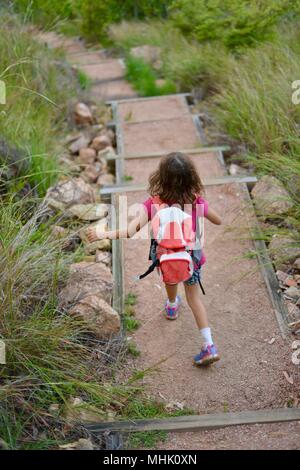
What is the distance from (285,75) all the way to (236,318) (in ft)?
9.25

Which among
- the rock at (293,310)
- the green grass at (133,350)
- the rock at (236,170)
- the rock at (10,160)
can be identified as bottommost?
the rock at (236,170)

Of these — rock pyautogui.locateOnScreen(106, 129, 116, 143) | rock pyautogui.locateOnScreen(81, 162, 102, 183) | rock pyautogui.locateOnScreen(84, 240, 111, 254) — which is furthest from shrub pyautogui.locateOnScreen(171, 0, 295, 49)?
rock pyautogui.locateOnScreen(84, 240, 111, 254)

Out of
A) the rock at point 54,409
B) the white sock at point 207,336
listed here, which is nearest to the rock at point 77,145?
the white sock at point 207,336

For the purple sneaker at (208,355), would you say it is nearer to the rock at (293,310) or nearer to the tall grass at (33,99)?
the rock at (293,310)

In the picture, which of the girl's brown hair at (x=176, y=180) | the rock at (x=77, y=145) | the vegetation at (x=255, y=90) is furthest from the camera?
the rock at (x=77, y=145)

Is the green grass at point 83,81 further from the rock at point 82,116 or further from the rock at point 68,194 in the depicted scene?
the rock at point 68,194

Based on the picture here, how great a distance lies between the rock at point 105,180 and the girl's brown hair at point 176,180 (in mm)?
2603

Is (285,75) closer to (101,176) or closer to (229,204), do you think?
(229,204)

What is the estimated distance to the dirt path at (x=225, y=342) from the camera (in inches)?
119

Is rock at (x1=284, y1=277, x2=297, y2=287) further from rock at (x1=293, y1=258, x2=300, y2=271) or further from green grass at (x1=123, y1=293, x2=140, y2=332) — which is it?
green grass at (x1=123, y1=293, x2=140, y2=332)

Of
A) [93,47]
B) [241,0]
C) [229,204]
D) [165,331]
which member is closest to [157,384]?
[165,331]

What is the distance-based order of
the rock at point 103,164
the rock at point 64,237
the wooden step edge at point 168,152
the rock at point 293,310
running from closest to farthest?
the rock at point 293,310
the rock at point 64,237
the wooden step edge at point 168,152
the rock at point 103,164

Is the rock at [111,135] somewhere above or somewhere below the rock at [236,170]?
below

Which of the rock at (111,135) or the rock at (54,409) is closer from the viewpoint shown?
the rock at (54,409)
